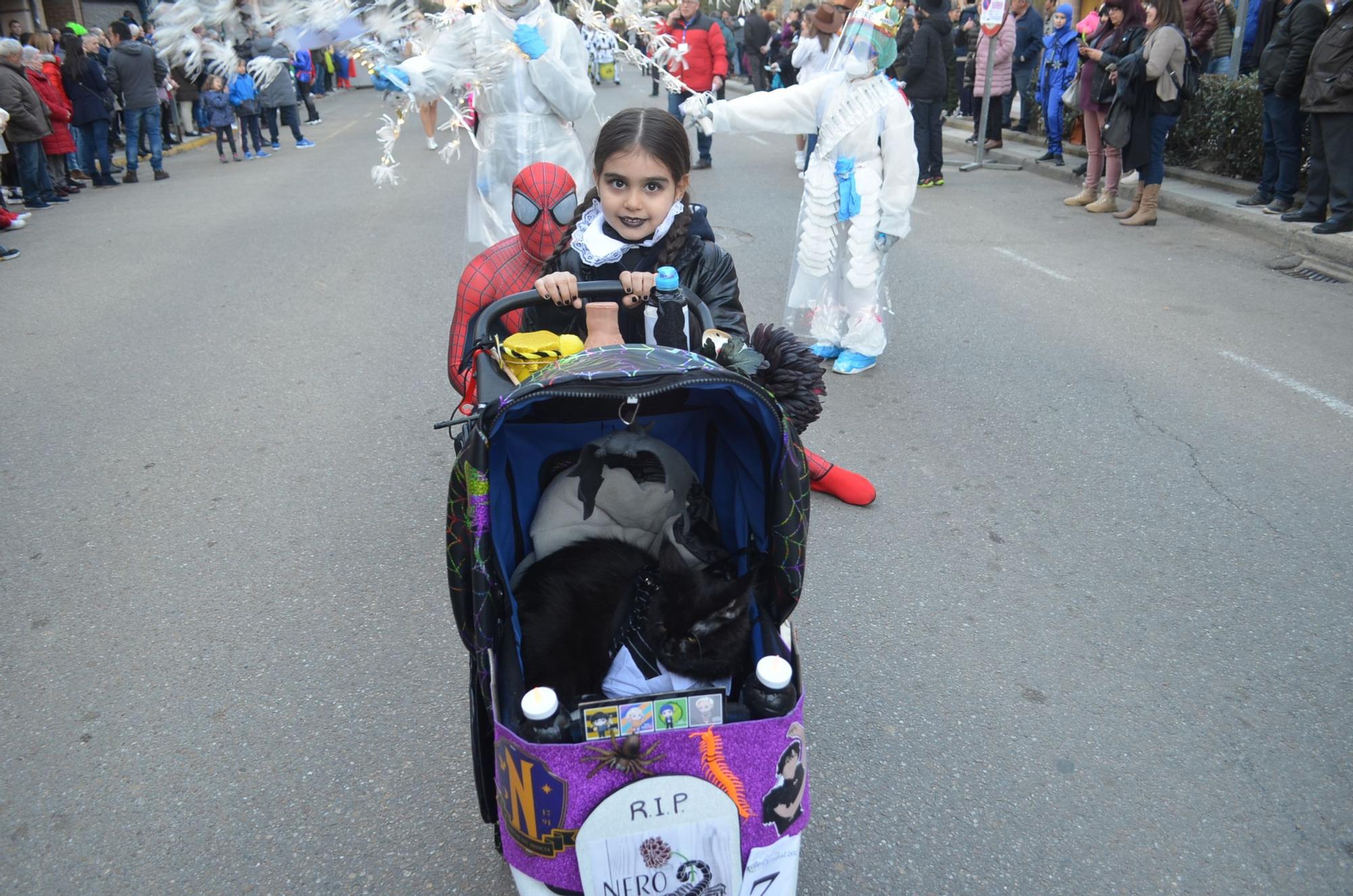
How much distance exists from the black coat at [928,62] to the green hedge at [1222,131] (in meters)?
2.50

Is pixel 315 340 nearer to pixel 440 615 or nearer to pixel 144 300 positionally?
pixel 144 300

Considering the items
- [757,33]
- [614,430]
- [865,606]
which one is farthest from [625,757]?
[757,33]

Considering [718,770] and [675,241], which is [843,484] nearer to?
[675,241]

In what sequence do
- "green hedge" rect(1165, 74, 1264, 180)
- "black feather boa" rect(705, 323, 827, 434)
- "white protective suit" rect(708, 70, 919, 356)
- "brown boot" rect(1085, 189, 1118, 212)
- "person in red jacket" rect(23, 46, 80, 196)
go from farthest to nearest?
1. "person in red jacket" rect(23, 46, 80, 196)
2. "brown boot" rect(1085, 189, 1118, 212)
3. "green hedge" rect(1165, 74, 1264, 180)
4. "white protective suit" rect(708, 70, 919, 356)
5. "black feather boa" rect(705, 323, 827, 434)

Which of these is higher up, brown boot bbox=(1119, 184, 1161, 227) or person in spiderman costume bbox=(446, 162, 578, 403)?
person in spiderman costume bbox=(446, 162, 578, 403)

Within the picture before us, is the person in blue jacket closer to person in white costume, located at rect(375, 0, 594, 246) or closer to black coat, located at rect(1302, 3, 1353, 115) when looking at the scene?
black coat, located at rect(1302, 3, 1353, 115)

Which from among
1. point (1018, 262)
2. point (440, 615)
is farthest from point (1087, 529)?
point (1018, 262)

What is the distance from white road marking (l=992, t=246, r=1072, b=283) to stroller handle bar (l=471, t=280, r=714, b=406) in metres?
5.56

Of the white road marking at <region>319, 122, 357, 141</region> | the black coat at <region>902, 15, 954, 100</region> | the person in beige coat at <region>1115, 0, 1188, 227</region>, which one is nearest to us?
the person in beige coat at <region>1115, 0, 1188, 227</region>

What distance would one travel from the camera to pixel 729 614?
172cm

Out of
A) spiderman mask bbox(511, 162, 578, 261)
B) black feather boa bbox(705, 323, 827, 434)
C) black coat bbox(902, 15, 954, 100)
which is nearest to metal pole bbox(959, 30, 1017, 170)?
black coat bbox(902, 15, 954, 100)

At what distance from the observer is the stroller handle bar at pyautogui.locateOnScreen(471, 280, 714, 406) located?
7.00 feet

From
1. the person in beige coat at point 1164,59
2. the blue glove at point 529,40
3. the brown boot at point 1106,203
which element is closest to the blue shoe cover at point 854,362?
the blue glove at point 529,40

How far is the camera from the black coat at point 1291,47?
7199 millimetres
